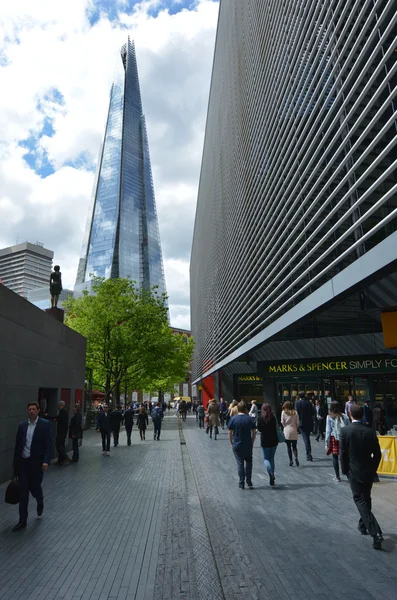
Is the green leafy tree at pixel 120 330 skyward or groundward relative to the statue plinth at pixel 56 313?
skyward

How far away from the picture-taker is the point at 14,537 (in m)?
5.46

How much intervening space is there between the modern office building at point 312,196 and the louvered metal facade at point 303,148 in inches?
1.9

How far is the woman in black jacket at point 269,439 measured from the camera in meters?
8.40

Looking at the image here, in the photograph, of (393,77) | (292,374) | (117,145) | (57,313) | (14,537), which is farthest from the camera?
(117,145)

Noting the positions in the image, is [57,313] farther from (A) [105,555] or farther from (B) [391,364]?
(B) [391,364]

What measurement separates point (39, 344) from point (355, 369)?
1436 centimetres

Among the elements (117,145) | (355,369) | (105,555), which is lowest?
(105,555)

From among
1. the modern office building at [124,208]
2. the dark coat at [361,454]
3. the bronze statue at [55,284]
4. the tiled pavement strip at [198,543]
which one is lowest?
the tiled pavement strip at [198,543]

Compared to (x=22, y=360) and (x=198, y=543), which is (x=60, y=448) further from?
(x=198, y=543)

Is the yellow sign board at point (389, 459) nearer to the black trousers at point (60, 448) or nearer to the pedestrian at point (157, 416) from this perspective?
the black trousers at point (60, 448)

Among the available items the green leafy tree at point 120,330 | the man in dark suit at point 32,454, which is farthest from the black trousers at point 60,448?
the green leafy tree at point 120,330

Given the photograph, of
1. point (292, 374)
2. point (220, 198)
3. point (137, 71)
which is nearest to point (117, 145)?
point (137, 71)

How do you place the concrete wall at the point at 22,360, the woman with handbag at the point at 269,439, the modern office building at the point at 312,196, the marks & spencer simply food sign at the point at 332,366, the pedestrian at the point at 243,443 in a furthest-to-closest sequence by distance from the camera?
the marks & spencer simply food sign at the point at 332,366
the concrete wall at the point at 22,360
the modern office building at the point at 312,196
the woman with handbag at the point at 269,439
the pedestrian at the point at 243,443

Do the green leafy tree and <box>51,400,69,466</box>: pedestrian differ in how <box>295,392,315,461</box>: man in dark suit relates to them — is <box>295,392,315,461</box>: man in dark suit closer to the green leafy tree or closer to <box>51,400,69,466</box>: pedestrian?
<box>51,400,69,466</box>: pedestrian
